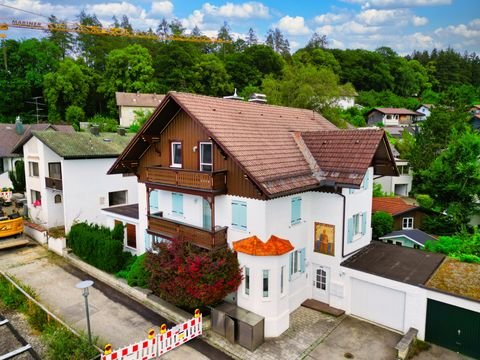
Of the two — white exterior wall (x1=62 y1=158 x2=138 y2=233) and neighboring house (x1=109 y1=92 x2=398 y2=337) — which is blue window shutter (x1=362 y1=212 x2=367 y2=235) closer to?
neighboring house (x1=109 y1=92 x2=398 y2=337)

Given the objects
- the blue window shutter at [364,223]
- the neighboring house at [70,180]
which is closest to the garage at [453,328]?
the blue window shutter at [364,223]

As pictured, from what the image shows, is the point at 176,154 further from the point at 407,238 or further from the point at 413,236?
the point at 413,236

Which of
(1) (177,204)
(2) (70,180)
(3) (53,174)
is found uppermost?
(3) (53,174)

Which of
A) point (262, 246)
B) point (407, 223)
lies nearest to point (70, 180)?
point (262, 246)

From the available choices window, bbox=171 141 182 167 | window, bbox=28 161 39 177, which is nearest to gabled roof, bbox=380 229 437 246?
window, bbox=171 141 182 167

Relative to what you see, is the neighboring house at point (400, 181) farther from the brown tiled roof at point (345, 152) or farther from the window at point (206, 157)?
the window at point (206, 157)

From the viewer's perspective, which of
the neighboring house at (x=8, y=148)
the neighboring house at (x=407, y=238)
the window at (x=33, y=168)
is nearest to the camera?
the neighboring house at (x=407, y=238)
